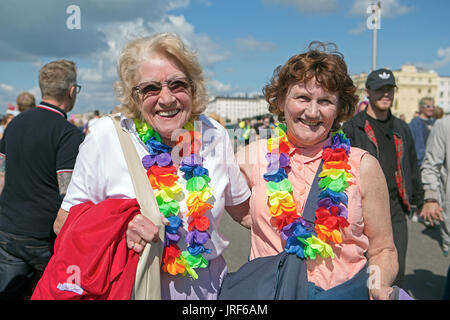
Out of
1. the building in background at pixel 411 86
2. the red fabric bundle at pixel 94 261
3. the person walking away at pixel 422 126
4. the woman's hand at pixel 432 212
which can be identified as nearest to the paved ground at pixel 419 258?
the woman's hand at pixel 432 212

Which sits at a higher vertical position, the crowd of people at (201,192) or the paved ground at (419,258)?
the crowd of people at (201,192)

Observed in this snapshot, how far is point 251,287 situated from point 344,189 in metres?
0.69

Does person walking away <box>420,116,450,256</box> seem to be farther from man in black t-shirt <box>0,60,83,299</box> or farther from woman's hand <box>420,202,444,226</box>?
man in black t-shirt <box>0,60,83,299</box>

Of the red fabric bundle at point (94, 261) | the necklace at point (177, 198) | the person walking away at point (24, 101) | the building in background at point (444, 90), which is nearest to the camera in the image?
the red fabric bundle at point (94, 261)

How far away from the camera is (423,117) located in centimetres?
798

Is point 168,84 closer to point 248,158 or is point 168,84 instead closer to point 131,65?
point 131,65

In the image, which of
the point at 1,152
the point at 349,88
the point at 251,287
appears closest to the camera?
the point at 251,287

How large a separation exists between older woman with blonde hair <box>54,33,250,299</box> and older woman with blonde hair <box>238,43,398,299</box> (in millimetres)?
279

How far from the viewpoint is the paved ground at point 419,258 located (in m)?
4.07

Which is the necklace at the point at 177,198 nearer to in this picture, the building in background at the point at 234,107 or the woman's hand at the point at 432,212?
the woman's hand at the point at 432,212

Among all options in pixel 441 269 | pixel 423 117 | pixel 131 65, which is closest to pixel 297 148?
pixel 131 65

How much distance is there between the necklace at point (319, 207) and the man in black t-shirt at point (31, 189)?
4.86ft

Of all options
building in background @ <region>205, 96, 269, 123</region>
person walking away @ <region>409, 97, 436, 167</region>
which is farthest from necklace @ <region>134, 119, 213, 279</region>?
building in background @ <region>205, 96, 269, 123</region>

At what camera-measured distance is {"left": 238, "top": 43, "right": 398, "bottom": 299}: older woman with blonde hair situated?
1.76m
